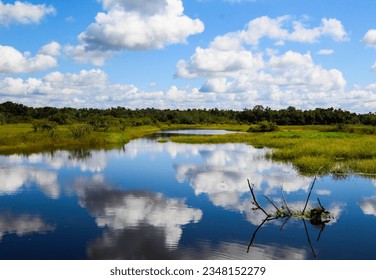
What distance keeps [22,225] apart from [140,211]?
20.6 ft

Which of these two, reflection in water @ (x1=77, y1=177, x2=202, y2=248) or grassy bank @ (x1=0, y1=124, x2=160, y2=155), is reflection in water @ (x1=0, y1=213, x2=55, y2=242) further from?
grassy bank @ (x1=0, y1=124, x2=160, y2=155)

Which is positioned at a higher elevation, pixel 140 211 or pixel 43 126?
pixel 43 126

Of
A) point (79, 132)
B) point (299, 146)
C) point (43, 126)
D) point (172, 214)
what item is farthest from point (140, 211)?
point (43, 126)

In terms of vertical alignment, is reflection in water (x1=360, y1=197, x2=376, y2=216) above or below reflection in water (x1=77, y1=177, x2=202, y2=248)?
above

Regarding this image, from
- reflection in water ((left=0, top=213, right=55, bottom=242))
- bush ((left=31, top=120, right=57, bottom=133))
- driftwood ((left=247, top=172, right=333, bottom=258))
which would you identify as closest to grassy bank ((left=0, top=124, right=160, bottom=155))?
bush ((left=31, top=120, right=57, bottom=133))

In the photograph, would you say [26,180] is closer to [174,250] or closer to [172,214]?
[172,214]

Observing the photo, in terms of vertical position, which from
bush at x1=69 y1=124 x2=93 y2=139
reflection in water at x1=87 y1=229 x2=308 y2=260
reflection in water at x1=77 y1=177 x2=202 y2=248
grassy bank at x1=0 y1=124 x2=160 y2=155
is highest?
bush at x1=69 y1=124 x2=93 y2=139

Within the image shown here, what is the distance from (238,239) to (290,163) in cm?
2438

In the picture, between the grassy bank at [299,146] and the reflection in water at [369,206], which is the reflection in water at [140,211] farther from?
the grassy bank at [299,146]

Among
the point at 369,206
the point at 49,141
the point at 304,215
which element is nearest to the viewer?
the point at 304,215

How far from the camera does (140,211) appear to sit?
71.2ft

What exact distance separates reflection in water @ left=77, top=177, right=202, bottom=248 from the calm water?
0.05 metres

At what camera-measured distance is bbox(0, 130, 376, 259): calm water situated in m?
15.8

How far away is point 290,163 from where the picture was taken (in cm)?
3981
